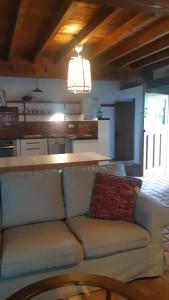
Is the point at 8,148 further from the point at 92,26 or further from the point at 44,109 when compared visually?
the point at 92,26

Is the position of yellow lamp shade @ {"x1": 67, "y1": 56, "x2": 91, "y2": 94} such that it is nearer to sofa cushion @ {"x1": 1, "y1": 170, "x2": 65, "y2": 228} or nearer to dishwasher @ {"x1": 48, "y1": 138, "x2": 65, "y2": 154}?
sofa cushion @ {"x1": 1, "y1": 170, "x2": 65, "y2": 228}

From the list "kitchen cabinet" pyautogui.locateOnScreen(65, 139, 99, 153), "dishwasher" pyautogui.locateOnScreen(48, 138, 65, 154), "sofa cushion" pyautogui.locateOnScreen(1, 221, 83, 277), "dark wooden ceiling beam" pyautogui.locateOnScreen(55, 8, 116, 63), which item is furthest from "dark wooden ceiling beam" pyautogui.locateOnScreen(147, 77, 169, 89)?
"sofa cushion" pyautogui.locateOnScreen(1, 221, 83, 277)

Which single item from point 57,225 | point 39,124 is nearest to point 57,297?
point 57,225

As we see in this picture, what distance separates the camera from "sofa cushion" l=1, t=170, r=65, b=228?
221 cm

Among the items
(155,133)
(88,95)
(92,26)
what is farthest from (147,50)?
(88,95)

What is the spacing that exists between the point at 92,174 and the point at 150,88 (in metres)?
3.83

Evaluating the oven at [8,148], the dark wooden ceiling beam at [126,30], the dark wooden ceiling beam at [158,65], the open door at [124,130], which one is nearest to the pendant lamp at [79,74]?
the dark wooden ceiling beam at [126,30]

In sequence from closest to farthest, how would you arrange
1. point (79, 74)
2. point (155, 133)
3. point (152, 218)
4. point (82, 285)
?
point (82, 285) → point (152, 218) → point (79, 74) → point (155, 133)

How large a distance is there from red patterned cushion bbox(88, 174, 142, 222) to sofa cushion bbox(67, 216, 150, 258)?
0.08m

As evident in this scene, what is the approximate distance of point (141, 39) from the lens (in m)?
3.65

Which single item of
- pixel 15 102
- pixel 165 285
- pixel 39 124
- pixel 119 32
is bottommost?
pixel 165 285

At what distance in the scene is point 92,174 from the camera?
8.34 ft

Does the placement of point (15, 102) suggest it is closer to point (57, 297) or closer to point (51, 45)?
point (51, 45)

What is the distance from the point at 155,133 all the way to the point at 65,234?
4.79 m
